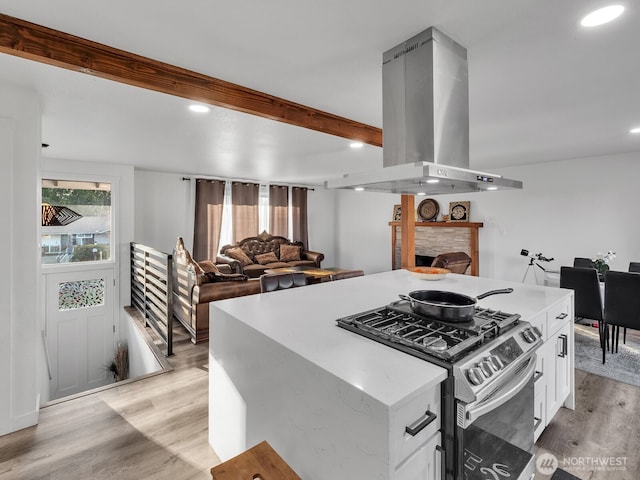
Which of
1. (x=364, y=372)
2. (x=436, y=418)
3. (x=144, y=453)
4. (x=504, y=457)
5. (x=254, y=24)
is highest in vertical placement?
(x=254, y=24)

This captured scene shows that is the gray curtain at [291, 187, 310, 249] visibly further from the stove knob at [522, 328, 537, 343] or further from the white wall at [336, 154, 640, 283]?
the stove knob at [522, 328, 537, 343]

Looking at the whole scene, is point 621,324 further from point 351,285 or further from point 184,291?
point 184,291

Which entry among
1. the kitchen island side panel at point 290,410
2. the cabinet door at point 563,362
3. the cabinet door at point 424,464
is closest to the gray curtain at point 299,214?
the kitchen island side panel at point 290,410

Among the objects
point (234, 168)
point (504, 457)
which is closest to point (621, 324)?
point (504, 457)

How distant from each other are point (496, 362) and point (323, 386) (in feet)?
2.18

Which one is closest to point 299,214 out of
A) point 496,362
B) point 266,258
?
point 266,258

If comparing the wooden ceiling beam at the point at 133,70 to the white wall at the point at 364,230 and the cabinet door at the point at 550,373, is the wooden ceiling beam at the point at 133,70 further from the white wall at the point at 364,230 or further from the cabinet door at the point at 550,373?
the white wall at the point at 364,230

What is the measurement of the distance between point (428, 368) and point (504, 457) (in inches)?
28.5

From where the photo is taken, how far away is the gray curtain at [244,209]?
21.9 feet

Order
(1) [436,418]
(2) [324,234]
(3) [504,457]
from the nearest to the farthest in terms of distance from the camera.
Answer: (1) [436,418], (3) [504,457], (2) [324,234]

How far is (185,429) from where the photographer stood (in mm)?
2162

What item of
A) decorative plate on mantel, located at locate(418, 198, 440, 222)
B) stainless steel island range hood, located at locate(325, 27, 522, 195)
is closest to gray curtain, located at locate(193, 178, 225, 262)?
decorative plate on mantel, located at locate(418, 198, 440, 222)

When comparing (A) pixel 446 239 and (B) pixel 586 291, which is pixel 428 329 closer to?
(B) pixel 586 291

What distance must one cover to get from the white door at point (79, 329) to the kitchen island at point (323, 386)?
150 inches
